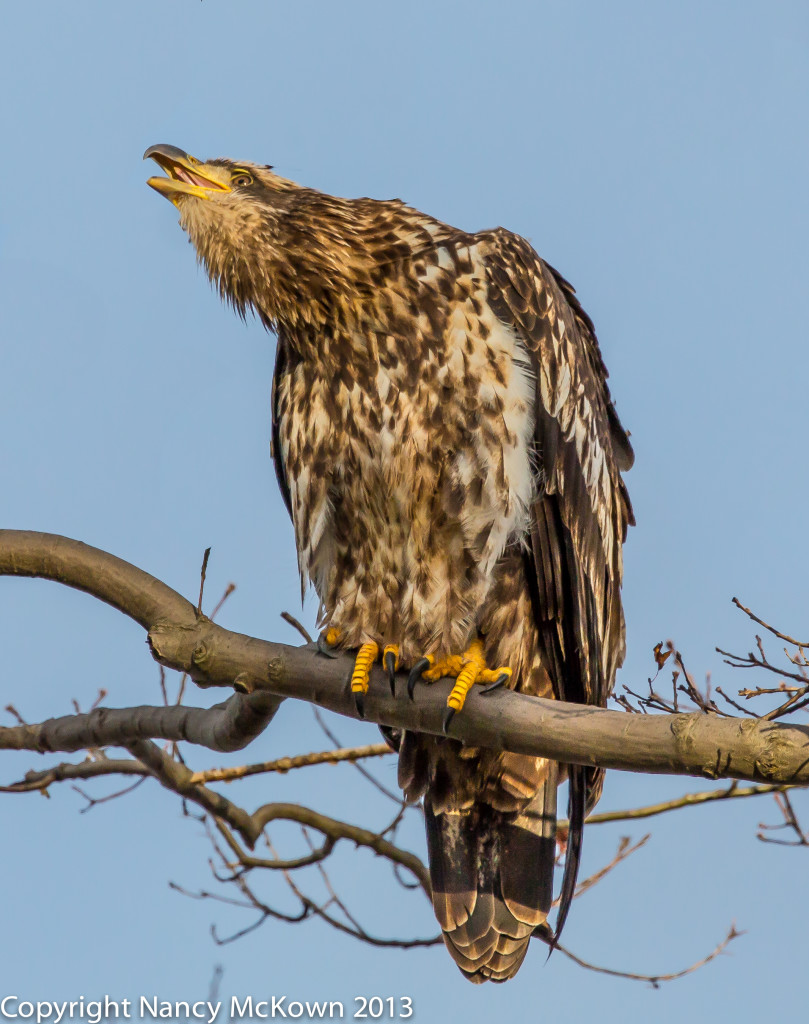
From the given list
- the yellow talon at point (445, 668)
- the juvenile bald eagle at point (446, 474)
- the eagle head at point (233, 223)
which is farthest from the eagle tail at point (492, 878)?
the eagle head at point (233, 223)

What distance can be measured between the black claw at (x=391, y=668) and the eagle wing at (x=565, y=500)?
27.0 inches

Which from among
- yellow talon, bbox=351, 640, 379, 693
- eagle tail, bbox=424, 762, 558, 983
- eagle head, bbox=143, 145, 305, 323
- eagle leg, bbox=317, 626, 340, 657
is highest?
eagle head, bbox=143, 145, 305, 323

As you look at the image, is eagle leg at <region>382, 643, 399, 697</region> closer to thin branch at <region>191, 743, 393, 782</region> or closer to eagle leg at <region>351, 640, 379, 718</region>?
eagle leg at <region>351, 640, 379, 718</region>

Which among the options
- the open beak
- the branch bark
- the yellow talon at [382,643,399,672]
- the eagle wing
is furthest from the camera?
the open beak

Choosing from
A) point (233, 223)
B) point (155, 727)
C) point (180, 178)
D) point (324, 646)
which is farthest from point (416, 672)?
point (180, 178)

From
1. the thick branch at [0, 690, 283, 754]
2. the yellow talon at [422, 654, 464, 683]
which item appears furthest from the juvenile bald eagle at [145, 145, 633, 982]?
the thick branch at [0, 690, 283, 754]

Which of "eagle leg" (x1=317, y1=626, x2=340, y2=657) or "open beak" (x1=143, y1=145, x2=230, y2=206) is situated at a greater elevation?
"open beak" (x1=143, y1=145, x2=230, y2=206)

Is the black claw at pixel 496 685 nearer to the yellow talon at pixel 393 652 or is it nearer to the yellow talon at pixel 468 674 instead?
the yellow talon at pixel 468 674

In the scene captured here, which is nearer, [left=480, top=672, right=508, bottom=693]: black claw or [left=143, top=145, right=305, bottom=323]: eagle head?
[left=480, top=672, right=508, bottom=693]: black claw

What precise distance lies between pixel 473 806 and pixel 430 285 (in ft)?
7.03

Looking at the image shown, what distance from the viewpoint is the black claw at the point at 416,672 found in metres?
4.04

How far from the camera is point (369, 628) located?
14.5ft

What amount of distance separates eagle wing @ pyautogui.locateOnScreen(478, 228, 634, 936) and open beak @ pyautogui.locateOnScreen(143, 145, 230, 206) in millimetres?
1129

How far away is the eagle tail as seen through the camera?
4621 mm
